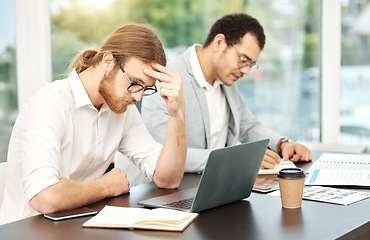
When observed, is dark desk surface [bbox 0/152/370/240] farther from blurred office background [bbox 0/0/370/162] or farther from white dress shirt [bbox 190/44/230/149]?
blurred office background [bbox 0/0/370/162]

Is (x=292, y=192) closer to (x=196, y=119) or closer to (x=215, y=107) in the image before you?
(x=196, y=119)

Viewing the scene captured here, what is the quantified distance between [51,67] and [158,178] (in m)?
1.76

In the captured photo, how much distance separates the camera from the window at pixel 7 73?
3074 millimetres

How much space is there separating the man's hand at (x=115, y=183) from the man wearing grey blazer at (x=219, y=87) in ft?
1.93

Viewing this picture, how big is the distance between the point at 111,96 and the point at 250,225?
0.71 meters

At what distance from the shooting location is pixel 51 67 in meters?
3.36

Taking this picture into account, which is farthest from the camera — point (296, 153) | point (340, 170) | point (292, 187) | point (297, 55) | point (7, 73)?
point (297, 55)

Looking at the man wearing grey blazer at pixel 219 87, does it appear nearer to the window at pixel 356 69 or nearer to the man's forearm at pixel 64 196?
the man's forearm at pixel 64 196

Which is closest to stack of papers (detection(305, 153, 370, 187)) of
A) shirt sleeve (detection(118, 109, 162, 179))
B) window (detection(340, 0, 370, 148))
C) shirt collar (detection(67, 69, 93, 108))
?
shirt sleeve (detection(118, 109, 162, 179))

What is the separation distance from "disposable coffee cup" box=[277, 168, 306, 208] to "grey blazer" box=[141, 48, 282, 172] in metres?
0.62

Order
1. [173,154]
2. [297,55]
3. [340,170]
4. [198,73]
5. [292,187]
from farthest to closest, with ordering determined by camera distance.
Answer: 1. [297,55]
2. [198,73]
3. [340,170]
4. [173,154]
5. [292,187]

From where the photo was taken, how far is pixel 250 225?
1.37 m

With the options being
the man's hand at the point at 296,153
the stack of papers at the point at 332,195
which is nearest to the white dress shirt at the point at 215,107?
the man's hand at the point at 296,153

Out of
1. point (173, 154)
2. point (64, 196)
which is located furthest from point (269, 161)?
point (64, 196)
